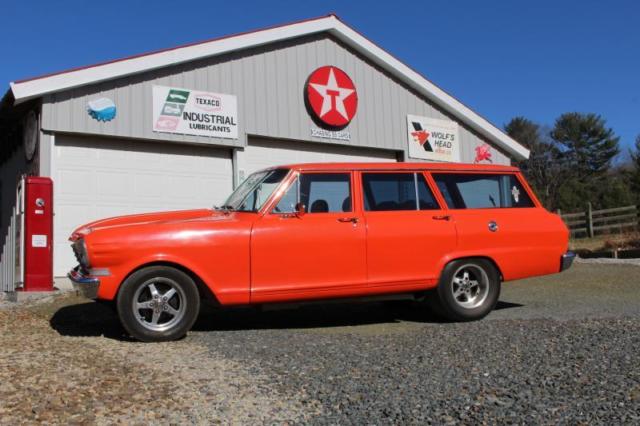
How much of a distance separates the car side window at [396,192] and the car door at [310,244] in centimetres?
24

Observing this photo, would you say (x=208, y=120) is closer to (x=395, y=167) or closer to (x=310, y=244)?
(x=395, y=167)

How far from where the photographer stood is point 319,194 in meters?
6.11

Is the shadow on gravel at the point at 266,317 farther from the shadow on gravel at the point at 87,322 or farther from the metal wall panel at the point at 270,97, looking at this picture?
the metal wall panel at the point at 270,97

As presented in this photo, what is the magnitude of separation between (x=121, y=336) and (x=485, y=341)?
11.0ft

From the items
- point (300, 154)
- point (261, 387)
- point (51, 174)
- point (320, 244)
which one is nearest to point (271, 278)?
point (320, 244)

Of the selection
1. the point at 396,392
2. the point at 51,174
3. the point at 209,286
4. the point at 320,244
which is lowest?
the point at 396,392

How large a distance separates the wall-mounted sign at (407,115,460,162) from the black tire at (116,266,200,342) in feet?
30.8

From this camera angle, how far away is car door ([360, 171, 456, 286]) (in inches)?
240

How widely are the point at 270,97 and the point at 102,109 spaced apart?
3376 millimetres

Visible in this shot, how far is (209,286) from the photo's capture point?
550 centimetres

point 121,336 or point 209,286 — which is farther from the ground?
point 209,286

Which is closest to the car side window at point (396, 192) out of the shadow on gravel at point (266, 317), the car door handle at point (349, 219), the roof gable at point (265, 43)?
the car door handle at point (349, 219)

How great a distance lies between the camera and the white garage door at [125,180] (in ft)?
32.1

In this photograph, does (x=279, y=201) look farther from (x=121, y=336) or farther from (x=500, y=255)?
(x=500, y=255)
